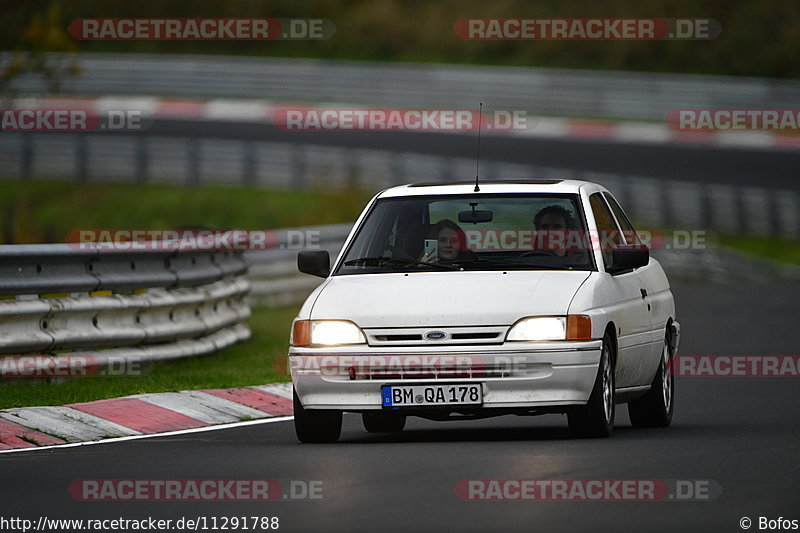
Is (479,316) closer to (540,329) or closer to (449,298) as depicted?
(449,298)

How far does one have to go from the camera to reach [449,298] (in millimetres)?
11336

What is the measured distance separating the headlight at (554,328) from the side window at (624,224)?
1950mm

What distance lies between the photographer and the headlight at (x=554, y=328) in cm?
1117

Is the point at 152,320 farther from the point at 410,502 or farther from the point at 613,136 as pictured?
the point at 613,136

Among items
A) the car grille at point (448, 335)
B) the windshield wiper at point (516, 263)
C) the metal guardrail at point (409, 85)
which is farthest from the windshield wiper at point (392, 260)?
the metal guardrail at point (409, 85)

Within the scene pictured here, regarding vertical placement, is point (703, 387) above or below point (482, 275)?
below

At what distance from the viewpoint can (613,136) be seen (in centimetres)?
4475

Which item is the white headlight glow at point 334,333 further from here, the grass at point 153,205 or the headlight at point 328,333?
the grass at point 153,205

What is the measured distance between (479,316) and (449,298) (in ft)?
0.87

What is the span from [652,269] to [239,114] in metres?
33.2

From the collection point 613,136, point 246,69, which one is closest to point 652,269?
point 613,136

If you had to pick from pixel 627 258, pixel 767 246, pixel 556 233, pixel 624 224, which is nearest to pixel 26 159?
pixel 767 246

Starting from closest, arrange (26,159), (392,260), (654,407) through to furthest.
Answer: (392,260) < (654,407) < (26,159)

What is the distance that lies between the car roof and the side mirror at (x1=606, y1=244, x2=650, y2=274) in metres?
0.62
